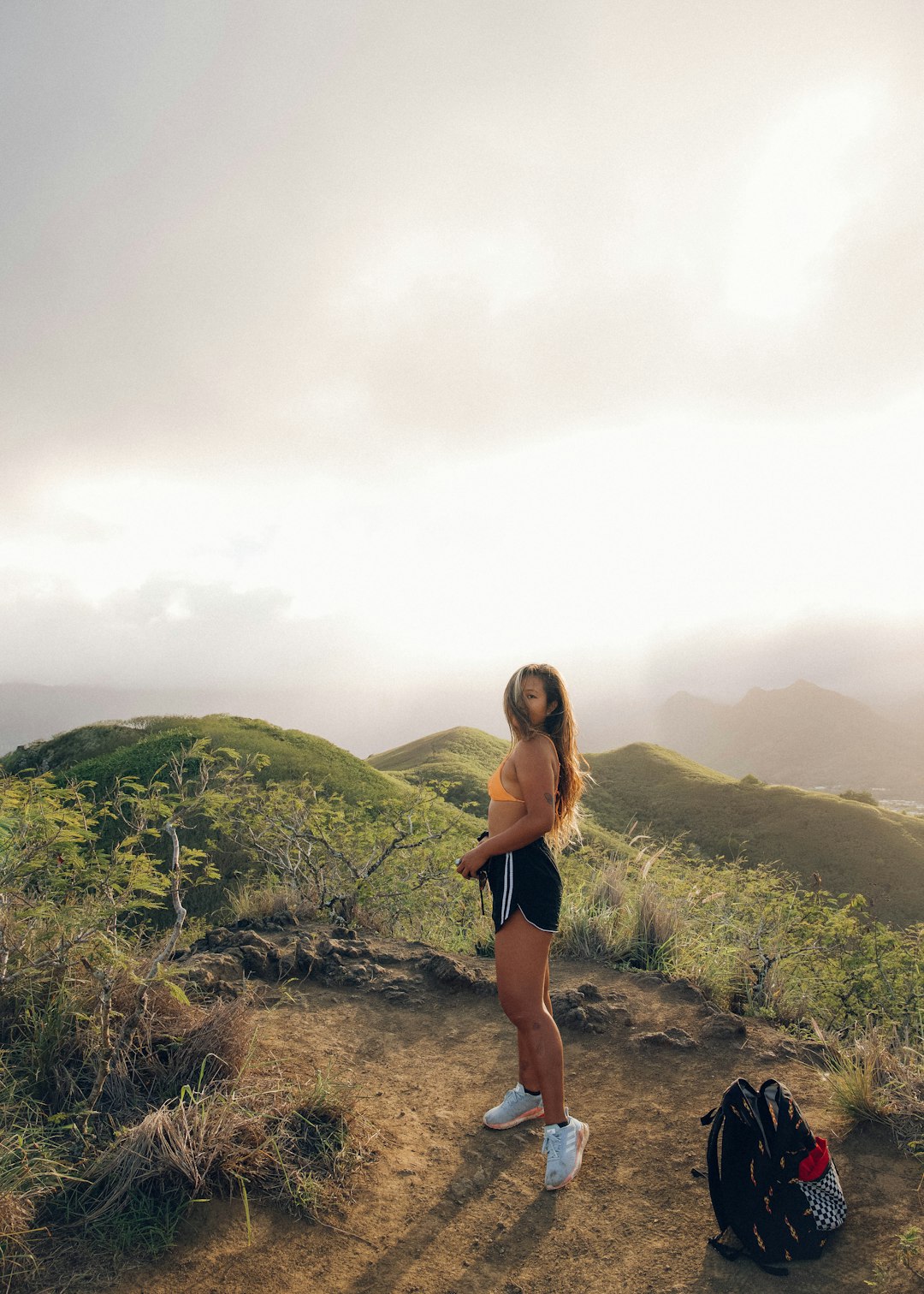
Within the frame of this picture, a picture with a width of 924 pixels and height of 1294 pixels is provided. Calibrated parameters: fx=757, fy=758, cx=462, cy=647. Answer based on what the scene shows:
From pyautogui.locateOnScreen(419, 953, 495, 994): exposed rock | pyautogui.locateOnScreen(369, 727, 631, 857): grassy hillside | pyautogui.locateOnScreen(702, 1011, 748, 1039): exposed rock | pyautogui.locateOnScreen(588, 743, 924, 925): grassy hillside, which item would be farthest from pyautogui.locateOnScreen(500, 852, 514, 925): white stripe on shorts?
pyautogui.locateOnScreen(369, 727, 631, 857): grassy hillside

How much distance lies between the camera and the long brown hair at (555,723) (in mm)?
3635

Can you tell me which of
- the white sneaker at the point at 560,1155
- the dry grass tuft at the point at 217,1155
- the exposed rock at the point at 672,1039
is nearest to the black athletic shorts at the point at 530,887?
the white sneaker at the point at 560,1155

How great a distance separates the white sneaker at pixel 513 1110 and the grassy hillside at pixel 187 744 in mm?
24793

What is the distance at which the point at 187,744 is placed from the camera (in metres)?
29.2

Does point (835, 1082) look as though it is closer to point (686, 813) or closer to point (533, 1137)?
point (533, 1137)

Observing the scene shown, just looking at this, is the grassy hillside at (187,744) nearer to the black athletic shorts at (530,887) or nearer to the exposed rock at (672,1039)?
the exposed rock at (672,1039)

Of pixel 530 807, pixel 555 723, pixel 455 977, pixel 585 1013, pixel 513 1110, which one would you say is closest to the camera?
pixel 530 807

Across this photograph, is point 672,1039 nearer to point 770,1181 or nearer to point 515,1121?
point 515,1121

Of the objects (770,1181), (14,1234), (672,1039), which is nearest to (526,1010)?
(770,1181)

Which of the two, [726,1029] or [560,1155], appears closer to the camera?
[560,1155]

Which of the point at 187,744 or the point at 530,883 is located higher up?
the point at 530,883

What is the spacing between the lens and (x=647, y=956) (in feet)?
22.1

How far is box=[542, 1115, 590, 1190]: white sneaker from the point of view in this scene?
3514 mm

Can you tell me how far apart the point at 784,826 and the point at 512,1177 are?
3715 cm
